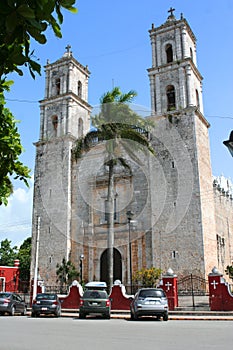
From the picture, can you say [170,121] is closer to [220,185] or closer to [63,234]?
[220,185]

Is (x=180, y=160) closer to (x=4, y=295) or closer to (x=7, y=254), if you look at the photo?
(x=4, y=295)

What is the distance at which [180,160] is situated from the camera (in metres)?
23.3

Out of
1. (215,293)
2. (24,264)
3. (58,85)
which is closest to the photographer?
(215,293)

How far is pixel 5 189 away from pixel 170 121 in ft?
63.5

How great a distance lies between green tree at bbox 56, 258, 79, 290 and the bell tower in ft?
36.3

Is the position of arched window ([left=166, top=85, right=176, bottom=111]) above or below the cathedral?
above

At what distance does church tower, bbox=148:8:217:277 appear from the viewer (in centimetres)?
2178

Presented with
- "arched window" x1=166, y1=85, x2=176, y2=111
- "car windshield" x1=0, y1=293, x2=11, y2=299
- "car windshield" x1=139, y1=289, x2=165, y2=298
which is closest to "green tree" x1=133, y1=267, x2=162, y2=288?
"car windshield" x1=0, y1=293, x2=11, y2=299

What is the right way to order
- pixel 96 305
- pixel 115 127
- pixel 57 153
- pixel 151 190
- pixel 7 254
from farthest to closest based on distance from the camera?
pixel 7 254, pixel 57 153, pixel 151 190, pixel 115 127, pixel 96 305

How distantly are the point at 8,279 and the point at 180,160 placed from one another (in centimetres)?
1706

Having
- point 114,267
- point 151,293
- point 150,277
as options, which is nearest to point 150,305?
point 151,293

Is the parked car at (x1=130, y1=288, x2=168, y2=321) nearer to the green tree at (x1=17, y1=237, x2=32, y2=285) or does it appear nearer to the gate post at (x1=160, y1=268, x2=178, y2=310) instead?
the gate post at (x1=160, y1=268, x2=178, y2=310)

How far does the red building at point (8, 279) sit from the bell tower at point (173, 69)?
1626 centimetres

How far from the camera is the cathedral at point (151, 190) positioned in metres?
22.3
